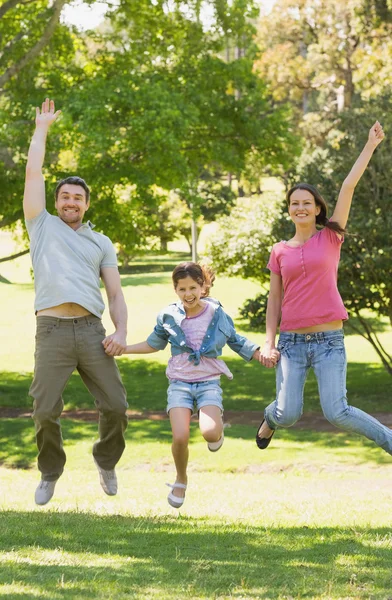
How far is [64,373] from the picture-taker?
6.52 metres

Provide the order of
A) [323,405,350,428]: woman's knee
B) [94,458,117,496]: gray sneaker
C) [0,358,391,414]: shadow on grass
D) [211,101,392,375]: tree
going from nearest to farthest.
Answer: [323,405,350,428]: woman's knee < [94,458,117,496]: gray sneaker < [211,101,392,375]: tree < [0,358,391,414]: shadow on grass

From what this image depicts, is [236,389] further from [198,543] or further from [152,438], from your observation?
[198,543]

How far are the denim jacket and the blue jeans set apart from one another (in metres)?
0.31

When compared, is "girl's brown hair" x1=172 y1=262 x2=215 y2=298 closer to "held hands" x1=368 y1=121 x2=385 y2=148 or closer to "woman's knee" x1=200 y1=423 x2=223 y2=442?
"woman's knee" x1=200 y1=423 x2=223 y2=442

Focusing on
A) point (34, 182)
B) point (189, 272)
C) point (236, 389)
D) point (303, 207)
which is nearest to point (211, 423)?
point (189, 272)

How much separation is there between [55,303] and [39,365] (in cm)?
48

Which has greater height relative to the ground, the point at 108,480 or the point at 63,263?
the point at 63,263

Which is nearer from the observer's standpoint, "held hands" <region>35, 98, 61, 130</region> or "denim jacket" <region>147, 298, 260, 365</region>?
"denim jacket" <region>147, 298, 260, 365</region>

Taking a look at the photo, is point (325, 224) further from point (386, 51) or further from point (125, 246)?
point (386, 51)

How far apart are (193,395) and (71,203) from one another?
64.3 inches

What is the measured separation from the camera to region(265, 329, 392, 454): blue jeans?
636 centimetres

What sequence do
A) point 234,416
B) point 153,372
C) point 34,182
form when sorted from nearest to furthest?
point 34,182 < point 234,416 < point 153,372

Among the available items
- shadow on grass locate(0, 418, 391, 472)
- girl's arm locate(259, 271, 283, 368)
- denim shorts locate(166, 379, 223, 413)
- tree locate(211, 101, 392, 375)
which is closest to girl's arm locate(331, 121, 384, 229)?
girl's arm locate(259, 271, 283, 368)

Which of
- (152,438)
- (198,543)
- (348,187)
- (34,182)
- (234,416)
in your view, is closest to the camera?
(198,543)
